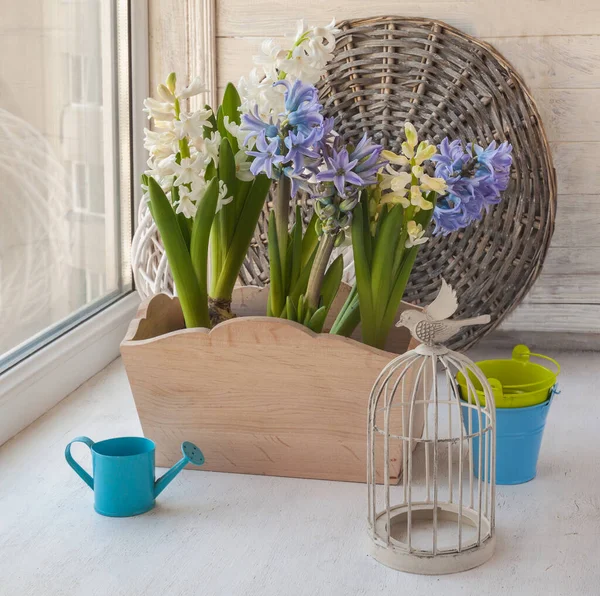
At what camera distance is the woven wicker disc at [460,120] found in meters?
1.46

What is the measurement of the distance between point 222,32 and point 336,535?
1.02 m

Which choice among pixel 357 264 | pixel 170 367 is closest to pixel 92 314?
pixel 170 367

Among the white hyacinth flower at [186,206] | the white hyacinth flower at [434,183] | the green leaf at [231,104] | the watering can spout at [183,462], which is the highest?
the green leaf at [231,104]

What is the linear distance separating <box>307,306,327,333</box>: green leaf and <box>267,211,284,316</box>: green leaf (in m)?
0.05

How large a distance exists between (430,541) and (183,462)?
0.94 ft

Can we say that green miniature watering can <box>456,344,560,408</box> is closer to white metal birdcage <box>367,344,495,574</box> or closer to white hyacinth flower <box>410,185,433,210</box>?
white metal birdcage <box>367,344,495,574</box>

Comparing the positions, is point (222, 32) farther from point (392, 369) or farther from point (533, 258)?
point (392, 369)

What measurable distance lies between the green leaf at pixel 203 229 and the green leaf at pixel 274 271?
0.07m

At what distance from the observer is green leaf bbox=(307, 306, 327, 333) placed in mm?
1037

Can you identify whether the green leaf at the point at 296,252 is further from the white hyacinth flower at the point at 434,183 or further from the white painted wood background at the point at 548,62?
the white painted wood background at the point at 548,62

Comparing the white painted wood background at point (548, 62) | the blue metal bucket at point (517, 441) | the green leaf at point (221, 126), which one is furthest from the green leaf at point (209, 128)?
the white painted wood background at point (548, 62)

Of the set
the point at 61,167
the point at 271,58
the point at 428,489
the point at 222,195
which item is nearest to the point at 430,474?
the point at 428,489

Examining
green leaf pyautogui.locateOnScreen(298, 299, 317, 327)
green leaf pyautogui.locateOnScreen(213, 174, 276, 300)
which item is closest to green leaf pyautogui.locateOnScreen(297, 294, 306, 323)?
green leaf pyautogui.locateOnScreen(298, 299, 317, 327)

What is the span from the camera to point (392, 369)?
93cm
